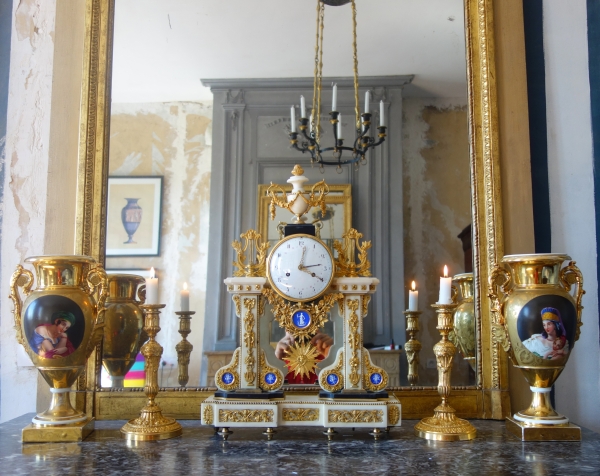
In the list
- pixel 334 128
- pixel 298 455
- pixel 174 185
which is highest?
pixel 334 128

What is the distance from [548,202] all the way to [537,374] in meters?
0.65

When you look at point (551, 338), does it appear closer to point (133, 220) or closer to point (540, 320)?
point (540, 320)

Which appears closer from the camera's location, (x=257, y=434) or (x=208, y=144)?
(x=257, y=434)

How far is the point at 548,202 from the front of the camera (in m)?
2.11

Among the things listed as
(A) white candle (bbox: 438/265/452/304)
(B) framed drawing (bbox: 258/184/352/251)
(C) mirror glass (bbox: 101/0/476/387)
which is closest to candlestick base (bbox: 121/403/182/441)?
(C) mirror glass (bbox: 101/0/476/387)

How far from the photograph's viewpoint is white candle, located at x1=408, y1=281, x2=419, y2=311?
6.63 ft

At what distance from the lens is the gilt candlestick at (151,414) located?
1.73m

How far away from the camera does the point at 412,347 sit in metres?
2.01

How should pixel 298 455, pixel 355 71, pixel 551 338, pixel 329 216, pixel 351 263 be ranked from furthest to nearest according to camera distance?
pixel 355 71 → pixel 329 216 → pixel 351 263 → pixel 551 338 → pixel 298 455

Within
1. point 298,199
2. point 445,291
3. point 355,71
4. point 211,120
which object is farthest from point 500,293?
point 211,120

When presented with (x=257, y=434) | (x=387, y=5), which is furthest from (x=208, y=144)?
(x=257, y=434)

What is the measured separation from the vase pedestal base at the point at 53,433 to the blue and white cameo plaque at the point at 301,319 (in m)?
0.66

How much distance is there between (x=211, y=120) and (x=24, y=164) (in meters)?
0.67

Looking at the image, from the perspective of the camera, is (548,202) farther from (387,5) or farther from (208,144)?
(208,144)
